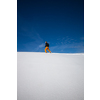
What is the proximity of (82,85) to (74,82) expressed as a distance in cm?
13

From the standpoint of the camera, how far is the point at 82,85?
854 millimetres
